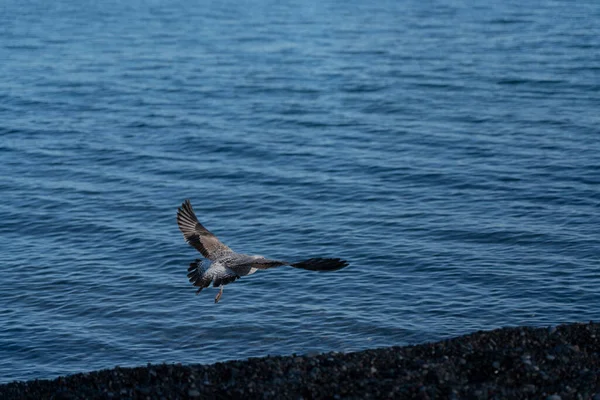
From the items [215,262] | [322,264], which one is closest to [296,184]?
[215,262]

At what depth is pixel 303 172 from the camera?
3653cm

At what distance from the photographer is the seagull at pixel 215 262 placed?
62.4 ft

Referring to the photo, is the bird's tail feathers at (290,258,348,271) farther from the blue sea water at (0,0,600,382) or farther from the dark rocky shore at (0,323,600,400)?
the blue sea water at (0,0,600,382)

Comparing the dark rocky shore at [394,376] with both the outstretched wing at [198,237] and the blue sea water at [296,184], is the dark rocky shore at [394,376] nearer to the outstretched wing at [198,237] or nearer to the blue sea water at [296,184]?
the outstretched wing at [198,237]

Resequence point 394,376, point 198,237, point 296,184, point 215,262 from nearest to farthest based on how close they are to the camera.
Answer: point 394,376 → point 215,262 → point 198,237 → point 296,184

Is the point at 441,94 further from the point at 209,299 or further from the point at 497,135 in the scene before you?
the point at 209,299

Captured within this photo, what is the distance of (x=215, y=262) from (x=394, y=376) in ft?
16.5

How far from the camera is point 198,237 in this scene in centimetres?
2127

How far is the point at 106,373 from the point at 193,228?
14.5ft

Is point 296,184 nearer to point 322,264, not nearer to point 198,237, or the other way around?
point 198,237

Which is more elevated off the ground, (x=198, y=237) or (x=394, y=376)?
(x=198, y=237)

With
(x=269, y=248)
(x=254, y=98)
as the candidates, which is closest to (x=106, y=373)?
(x=269, y=248)

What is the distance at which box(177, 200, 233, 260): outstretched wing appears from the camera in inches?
821

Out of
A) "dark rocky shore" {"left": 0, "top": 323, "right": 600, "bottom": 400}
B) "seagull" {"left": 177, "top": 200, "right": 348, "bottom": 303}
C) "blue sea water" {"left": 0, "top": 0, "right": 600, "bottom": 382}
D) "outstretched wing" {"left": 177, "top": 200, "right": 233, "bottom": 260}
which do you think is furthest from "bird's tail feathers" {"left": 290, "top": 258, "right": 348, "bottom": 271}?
"blue sea water" {"left": 0, "top": 0, "right": 600, "bottom": 382}
